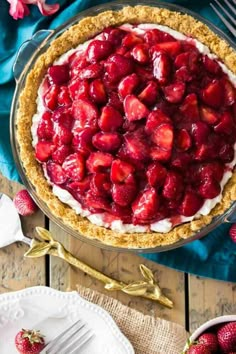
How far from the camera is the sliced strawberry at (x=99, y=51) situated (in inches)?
78.5

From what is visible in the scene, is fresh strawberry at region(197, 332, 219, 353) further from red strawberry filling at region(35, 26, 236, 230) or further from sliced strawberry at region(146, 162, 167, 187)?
sliced strawberry at region(146, 162, 167, 187)

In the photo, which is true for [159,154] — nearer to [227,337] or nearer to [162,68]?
[162,68]

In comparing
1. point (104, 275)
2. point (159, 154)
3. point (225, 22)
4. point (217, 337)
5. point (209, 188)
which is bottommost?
point (217, 337)

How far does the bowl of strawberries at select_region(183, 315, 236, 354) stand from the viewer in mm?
2166

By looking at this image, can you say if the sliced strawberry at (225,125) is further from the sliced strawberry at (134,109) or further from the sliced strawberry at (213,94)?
the sliced strawberry at (134,109)

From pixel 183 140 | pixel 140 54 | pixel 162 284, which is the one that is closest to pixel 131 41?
pixel 140 54

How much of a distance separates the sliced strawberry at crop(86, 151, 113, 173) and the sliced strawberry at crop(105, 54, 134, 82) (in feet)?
0.59

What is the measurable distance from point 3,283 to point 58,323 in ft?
0.64

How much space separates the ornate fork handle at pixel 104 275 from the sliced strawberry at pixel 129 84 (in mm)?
535

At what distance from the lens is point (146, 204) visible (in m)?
1.96

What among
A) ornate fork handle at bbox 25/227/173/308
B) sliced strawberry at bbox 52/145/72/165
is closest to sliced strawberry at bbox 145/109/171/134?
sliced strawberry at bbox 52/145/72/165

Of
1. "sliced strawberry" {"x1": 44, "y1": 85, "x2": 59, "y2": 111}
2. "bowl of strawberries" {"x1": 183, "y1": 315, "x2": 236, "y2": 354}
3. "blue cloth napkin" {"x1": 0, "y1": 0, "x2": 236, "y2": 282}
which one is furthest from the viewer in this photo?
Answer: "blue cloth napkin" {"x1": 0, "y1": 0, "x2": 236, "y2": 282}

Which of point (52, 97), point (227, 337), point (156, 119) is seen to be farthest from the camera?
point (227, 337)

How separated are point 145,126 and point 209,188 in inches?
8.5
